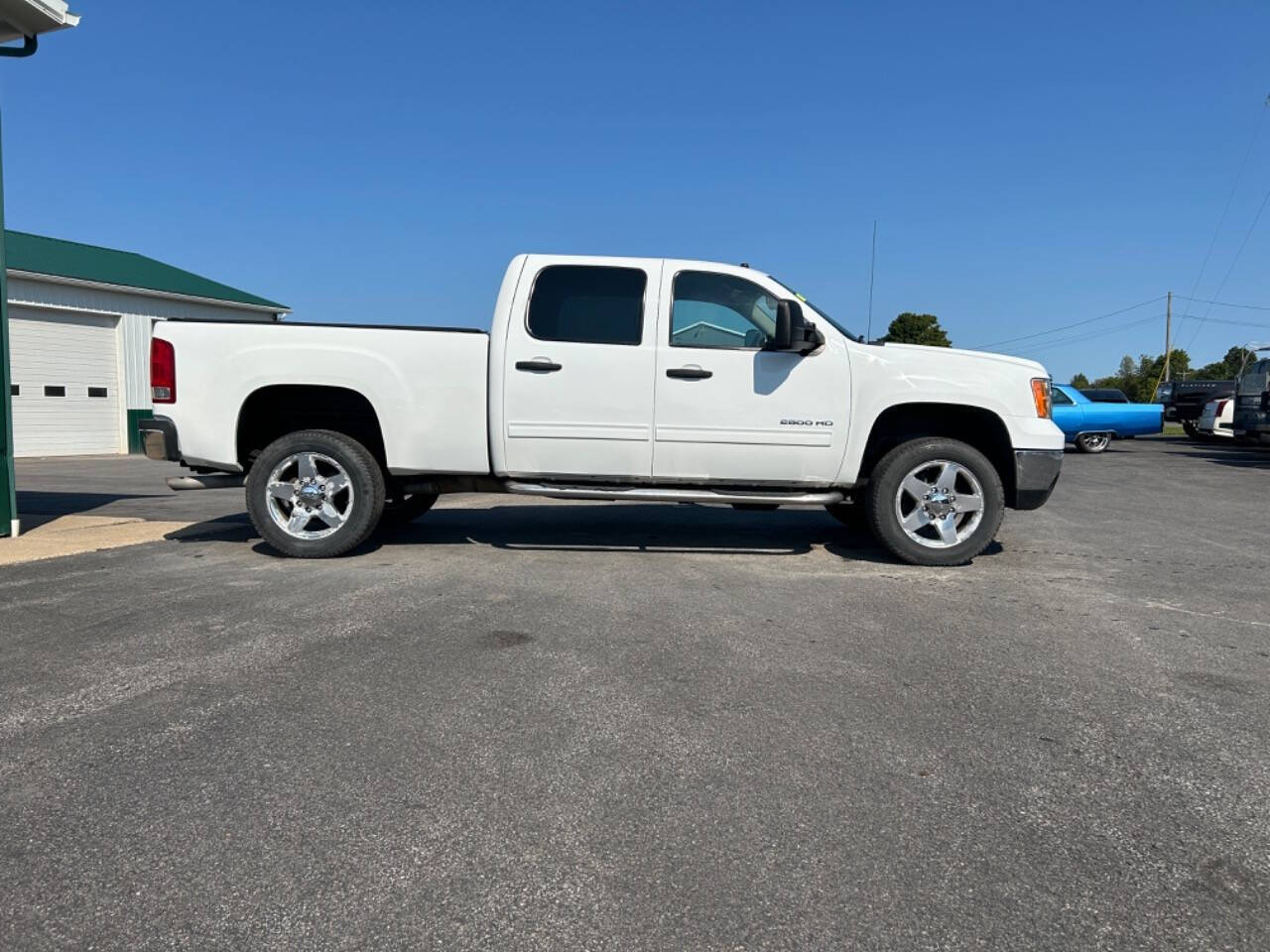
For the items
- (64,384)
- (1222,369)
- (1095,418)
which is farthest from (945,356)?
(1222,369)

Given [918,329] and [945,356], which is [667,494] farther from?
[918,329]

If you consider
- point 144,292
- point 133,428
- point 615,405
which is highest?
point 144,292

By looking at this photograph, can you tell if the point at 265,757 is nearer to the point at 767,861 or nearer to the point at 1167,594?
the point at 767,861

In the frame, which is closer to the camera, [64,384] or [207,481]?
[207,481]

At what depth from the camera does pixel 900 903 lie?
76.8 inches

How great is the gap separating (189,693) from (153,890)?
1.39 m

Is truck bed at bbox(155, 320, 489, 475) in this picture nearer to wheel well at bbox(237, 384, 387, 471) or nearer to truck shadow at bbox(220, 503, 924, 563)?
wheel well at bbox(237, 384, 387, 471)

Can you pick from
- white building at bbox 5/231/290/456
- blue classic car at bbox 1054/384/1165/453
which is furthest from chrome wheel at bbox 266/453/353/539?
blue classic car at bbox 1054/384/1165/453

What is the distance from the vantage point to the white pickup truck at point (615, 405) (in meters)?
5.71

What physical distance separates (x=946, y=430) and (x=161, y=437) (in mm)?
5597

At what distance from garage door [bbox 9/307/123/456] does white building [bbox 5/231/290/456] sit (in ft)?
0.06

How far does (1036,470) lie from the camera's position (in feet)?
19.0

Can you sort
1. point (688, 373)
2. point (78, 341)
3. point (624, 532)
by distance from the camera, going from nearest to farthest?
point (688, 373) < point (624, 532) < point (78, 341)

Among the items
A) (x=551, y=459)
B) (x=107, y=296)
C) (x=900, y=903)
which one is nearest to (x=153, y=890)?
(x=900, y=903)
